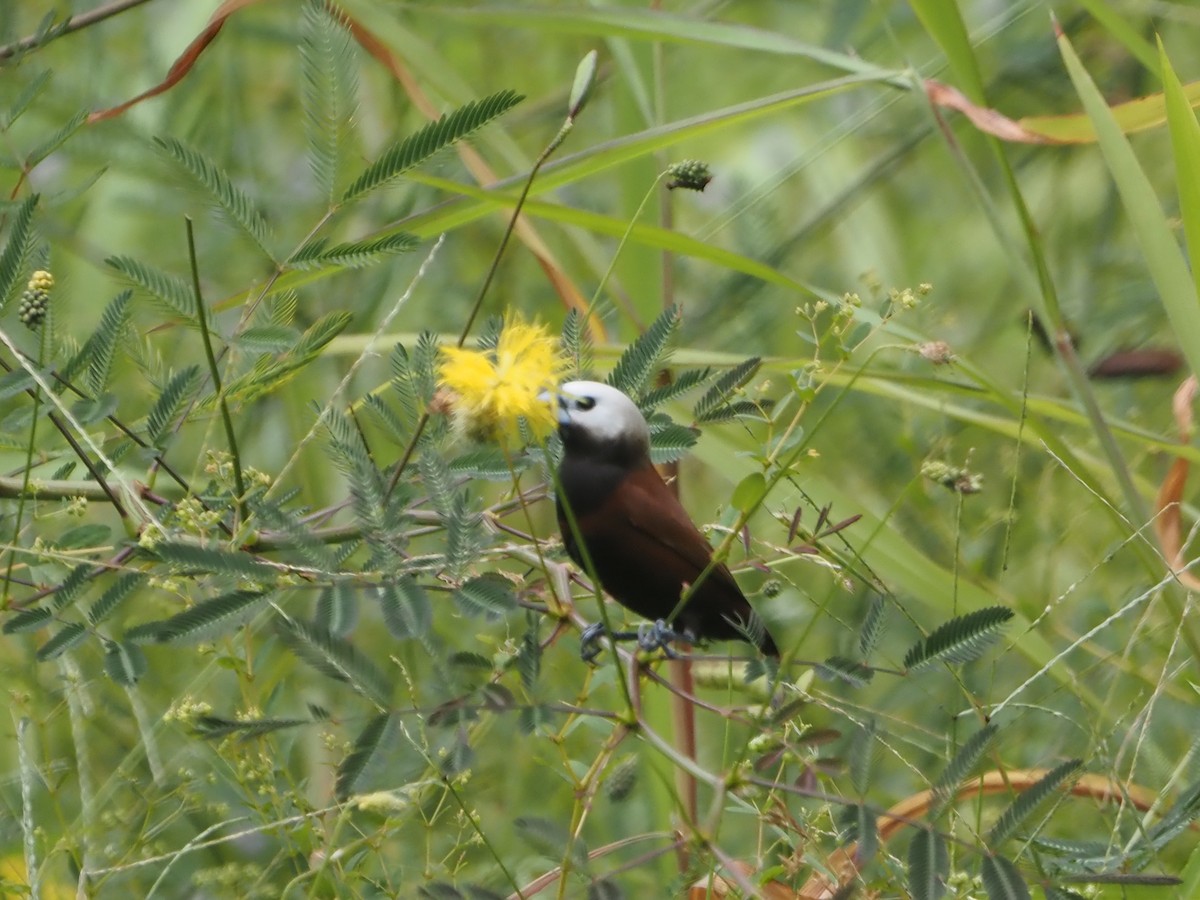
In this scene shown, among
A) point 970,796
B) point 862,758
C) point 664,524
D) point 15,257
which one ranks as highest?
point 15,257

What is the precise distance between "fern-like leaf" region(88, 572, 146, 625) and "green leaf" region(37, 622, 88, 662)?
1 centimetres

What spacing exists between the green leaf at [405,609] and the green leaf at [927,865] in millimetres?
449

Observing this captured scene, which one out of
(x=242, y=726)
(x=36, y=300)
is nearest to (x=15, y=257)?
(x=36, y=300)

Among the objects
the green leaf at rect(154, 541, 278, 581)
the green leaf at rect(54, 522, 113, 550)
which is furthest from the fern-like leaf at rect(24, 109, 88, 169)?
the green leaf at rect(154, 541, 278, 581)

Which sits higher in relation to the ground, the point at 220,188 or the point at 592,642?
the point at 220,188

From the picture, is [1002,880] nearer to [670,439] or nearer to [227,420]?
[670,439]


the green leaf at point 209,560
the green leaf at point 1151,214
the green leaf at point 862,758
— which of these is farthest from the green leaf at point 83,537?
the green leaf at point 1151,214

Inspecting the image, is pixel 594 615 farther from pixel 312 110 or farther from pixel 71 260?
pixel 71 260

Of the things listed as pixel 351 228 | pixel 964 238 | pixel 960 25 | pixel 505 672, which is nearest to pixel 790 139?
pixel 964 238

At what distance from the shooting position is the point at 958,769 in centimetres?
130

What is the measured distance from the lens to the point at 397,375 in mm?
1685

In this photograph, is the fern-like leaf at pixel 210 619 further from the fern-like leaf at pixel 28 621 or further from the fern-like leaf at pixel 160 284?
the fern-like leaf at pixel 160 284

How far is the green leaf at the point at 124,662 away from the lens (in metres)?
1.39

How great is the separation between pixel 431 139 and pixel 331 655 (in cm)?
65
